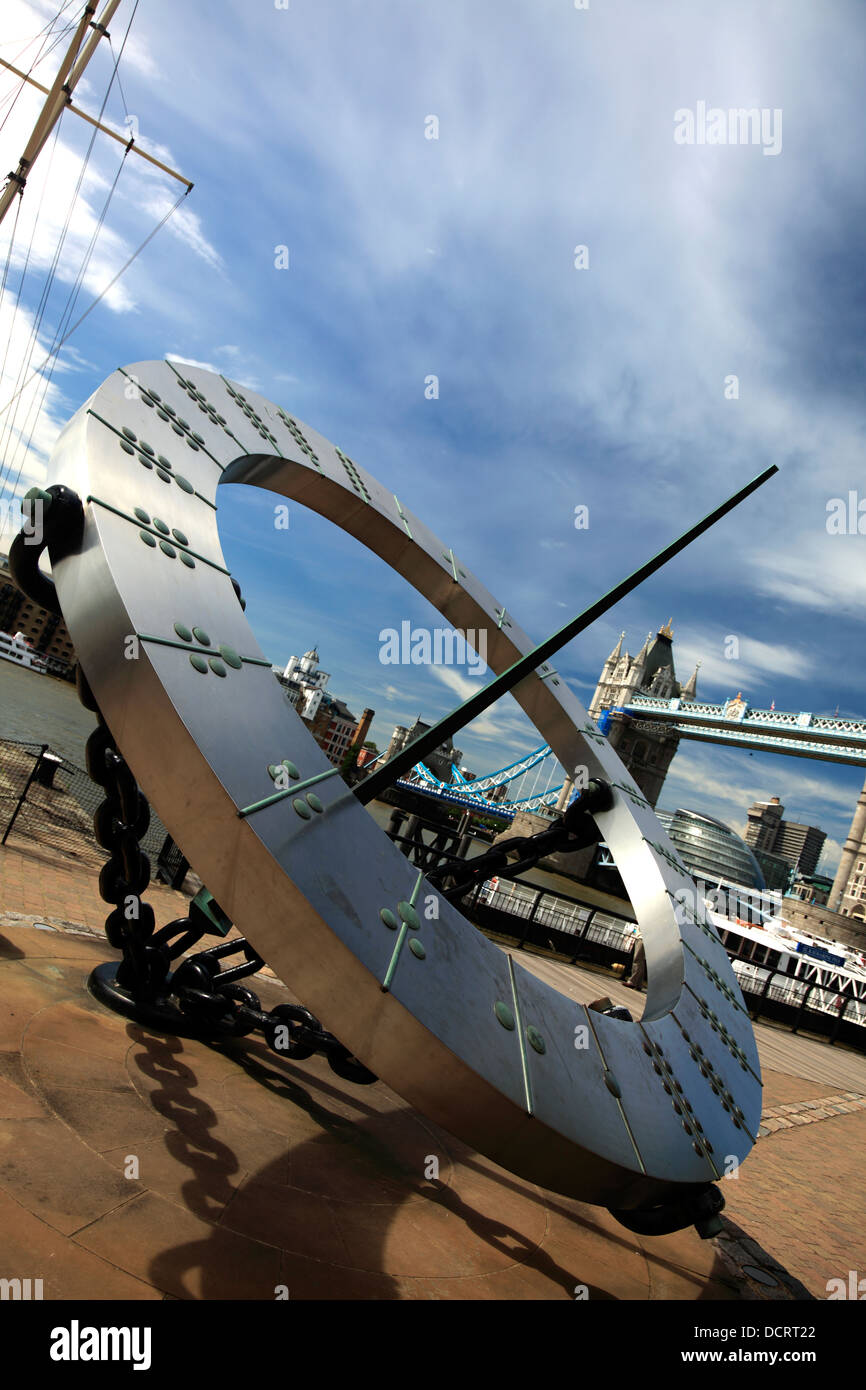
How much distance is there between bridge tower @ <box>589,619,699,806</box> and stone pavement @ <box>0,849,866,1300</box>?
5799 cm

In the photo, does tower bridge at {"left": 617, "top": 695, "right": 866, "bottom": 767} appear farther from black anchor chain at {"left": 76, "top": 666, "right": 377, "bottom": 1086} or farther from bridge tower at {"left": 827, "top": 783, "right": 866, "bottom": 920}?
black anchor chain at {"left": 76, "top": 666, "right": 377, "bottom": 1086}

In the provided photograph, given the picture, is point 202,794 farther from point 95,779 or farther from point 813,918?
point 813,918

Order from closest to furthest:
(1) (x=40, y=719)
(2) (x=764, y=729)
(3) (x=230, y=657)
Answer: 1. (3) (x=230, y=657)
2. (1) (x=40, y=719)
3. (2) (x=764, y=729)

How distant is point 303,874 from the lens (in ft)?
5.52

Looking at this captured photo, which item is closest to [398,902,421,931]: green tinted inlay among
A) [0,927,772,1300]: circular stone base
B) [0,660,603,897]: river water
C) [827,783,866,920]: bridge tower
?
[0,927,772,1300]: circular stone base

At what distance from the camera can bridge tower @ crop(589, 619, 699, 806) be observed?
62.3 m

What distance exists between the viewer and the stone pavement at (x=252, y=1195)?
193 cm

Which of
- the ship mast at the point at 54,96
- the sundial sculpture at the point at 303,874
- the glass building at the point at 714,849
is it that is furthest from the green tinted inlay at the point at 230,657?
the glass building at the point at 714,849

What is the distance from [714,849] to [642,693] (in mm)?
16133

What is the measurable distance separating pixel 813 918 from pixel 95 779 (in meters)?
42.9

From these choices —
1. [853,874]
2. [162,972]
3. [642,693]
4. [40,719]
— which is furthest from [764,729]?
[162,972]

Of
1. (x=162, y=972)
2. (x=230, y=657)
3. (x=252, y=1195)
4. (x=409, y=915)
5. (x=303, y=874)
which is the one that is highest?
(x=230, y=657)

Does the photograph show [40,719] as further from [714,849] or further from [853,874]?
[714,849]
